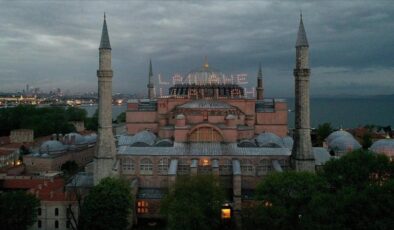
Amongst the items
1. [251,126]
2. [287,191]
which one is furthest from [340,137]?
[287,191]

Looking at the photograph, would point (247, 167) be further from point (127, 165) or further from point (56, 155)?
point (56, 155)

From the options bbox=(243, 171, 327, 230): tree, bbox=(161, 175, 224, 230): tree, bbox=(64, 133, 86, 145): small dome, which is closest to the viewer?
bbox=(243, 171, 327, 230): tree

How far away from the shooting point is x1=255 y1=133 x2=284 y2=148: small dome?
41281 millimetres

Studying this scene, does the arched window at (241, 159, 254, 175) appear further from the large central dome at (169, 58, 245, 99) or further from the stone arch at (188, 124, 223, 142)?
the large central dome at (169, 58, 245, 99)

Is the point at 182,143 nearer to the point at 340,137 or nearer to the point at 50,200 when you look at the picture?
the point at 50,200

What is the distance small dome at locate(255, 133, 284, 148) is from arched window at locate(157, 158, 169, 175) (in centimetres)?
950

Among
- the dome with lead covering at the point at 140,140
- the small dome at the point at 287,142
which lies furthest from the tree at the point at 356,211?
the dome with lead covering at the point at 140,140

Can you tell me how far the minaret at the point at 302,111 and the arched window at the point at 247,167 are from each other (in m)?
3.95

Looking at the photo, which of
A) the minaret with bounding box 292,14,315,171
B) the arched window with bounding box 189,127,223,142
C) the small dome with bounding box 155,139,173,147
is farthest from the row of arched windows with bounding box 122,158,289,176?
the arched window with bounding box 189,127,223,142

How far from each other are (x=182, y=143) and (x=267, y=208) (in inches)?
588

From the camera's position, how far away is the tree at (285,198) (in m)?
27.8

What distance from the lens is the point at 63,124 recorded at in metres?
84.1

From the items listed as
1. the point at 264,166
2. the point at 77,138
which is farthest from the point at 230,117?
the point at 77,138

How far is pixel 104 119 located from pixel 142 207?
812 cm
